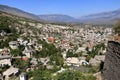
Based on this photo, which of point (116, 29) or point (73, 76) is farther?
point (73, 76)

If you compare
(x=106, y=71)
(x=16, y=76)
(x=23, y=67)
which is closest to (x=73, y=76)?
(x=106, y=71)

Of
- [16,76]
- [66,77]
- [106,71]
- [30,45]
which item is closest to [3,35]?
[30,45]

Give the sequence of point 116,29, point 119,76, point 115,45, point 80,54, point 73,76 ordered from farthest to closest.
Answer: point 80,54
point 73,76
point 116,29
point 115,45
point 119,76

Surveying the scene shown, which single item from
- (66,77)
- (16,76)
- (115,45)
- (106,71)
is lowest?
(16,76)

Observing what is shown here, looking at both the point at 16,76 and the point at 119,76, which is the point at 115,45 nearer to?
the point at 119,76

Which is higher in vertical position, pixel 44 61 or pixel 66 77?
pixel 66 77

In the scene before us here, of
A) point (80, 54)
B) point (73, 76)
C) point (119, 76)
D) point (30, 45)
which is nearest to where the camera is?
point (119, 76)
